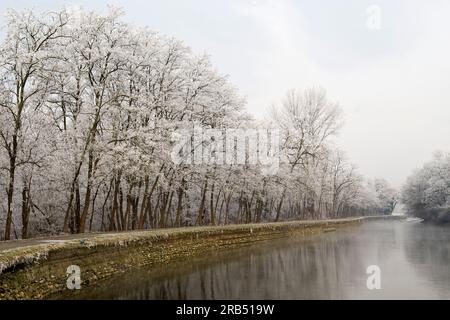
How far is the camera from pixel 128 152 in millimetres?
24594

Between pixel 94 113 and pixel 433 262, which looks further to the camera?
pixel 94 113

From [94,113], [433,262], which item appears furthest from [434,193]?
[94,113]

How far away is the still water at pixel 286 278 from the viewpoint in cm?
1427

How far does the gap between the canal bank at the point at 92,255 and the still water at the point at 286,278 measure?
2.60ft

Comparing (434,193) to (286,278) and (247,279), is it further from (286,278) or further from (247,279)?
(247,279)

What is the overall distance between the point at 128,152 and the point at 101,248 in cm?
867

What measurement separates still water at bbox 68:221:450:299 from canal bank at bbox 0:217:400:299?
2.60 ft

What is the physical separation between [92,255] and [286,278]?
298 inches

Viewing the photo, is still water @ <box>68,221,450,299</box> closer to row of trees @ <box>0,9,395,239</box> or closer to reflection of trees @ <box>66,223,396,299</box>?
reflection of trees @ <box>66,223,396,299</box>

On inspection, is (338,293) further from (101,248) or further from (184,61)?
(184,61)

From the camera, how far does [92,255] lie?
52.9 ft

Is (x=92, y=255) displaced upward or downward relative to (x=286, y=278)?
upward
